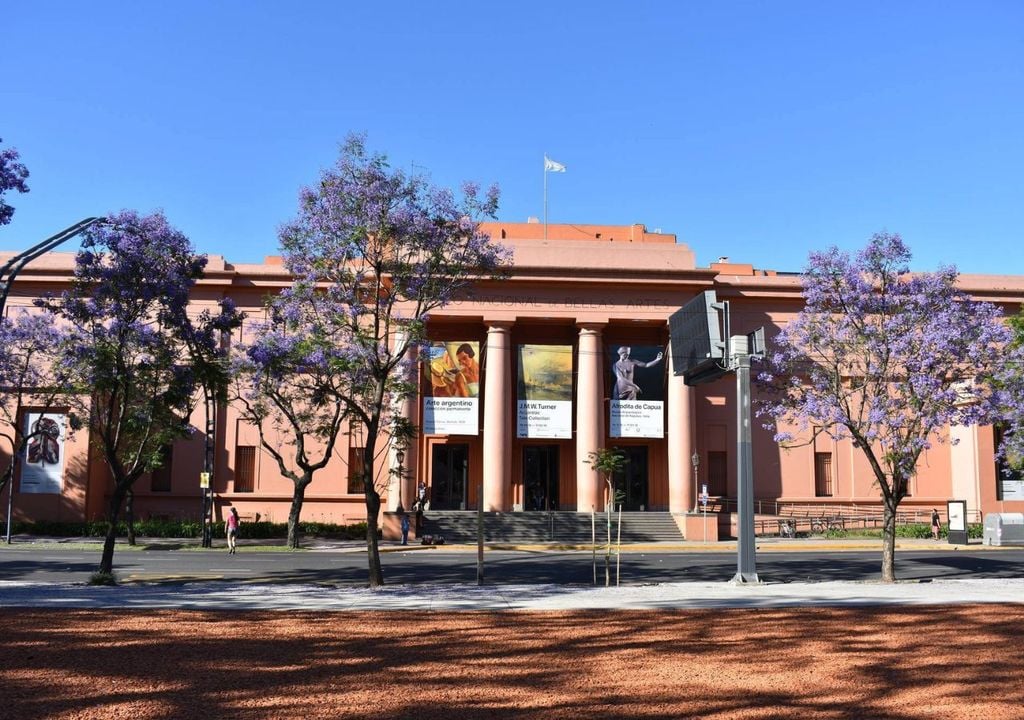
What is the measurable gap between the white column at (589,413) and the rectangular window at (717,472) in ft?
20.2

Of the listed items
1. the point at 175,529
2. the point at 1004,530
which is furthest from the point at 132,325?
A: the point at 1004,530

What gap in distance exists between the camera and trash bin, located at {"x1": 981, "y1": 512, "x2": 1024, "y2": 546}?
3550cm

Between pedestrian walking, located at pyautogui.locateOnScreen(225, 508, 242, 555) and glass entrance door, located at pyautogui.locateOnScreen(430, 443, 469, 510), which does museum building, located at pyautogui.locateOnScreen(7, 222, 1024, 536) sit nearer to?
glass entrance door, located at pyautogui.locateOnScreen(430, 443, 469, 510)

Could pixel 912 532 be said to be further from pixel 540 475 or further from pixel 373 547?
pixel 373 547

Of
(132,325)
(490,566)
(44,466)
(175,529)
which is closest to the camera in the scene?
(132,325)

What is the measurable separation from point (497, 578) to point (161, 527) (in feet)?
70.2

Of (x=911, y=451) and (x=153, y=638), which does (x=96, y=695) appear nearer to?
(x=153, y=638)

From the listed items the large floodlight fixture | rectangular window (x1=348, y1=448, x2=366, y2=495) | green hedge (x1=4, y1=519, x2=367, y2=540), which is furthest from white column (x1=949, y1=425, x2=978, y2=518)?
green hedge (x1=4, y1=519, x2=367, y2=540)

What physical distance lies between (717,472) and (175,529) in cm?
2499

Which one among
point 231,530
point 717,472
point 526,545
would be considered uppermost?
point 717,472

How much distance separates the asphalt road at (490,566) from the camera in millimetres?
22016

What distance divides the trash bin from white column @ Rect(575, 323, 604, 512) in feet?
51.8

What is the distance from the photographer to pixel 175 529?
38.2 meters

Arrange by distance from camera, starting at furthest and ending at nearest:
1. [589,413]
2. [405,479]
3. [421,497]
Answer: [589,413], [405,479], [421,497]
